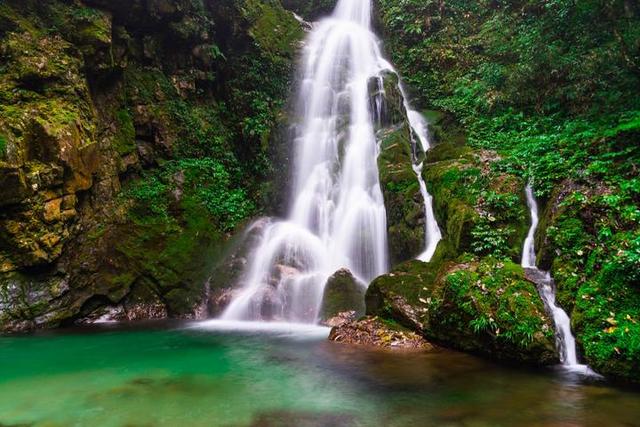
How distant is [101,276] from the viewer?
448 inches

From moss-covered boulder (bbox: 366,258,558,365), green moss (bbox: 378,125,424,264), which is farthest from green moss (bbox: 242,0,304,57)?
moss-covered boulder (bbox: 366,258,558,365)

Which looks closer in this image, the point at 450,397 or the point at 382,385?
the point at 450,397

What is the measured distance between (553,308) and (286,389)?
4.29 m

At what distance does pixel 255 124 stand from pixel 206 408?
12.1 meters

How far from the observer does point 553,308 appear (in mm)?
6633

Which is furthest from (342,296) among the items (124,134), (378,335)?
(124,134)

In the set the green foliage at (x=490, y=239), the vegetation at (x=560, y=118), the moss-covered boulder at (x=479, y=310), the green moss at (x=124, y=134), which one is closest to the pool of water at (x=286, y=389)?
the moss-covered boulder at (x=479, y=310)

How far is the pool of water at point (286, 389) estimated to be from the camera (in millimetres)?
4660

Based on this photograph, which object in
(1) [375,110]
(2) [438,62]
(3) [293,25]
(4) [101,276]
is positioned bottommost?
(4) [101,276]

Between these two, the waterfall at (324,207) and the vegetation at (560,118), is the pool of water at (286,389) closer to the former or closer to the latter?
the vegetation at (560,118)

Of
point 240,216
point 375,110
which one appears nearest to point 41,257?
point 240,216

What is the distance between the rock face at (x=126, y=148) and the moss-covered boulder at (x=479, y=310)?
248 inches

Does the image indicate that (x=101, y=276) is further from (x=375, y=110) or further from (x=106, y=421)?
(x=375, y=110)

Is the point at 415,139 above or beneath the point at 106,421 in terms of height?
above
